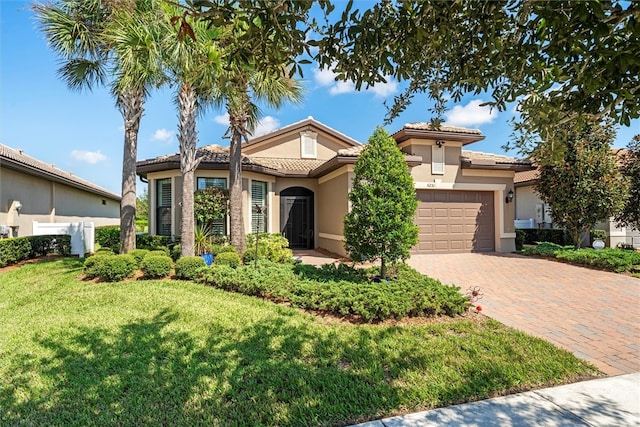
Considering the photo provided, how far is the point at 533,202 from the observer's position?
18141 mm

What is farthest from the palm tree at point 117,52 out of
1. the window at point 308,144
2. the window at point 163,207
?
the window at point 308,144

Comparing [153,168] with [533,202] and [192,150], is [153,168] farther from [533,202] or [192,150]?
[533,202]

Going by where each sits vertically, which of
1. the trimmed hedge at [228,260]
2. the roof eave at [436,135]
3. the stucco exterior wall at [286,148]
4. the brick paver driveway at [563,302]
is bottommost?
the brick paver driveway at [563,302]

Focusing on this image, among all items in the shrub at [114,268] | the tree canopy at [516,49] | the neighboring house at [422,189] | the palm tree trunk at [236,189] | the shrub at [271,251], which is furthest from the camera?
the neighboring house at [422,189]

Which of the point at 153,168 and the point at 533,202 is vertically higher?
the point at 153,168

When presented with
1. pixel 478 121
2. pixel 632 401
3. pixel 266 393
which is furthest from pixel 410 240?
pixel 266 393

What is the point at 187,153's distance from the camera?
9.15 m

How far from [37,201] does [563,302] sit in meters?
19.4

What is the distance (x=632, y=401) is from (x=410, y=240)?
3.85 m

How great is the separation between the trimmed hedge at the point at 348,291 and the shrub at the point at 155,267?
3.45 feet

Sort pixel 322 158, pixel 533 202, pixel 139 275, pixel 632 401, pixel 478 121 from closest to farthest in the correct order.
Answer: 1. pixel 632 401
2. pixel 478 121
3. pixel 139 275
4. pixel 322 158
5. pixel 533 202

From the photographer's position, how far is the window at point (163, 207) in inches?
497

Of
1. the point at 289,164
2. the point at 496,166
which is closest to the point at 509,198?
the point at 496,166

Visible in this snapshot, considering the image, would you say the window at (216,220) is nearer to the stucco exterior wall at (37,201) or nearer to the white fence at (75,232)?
the white fence at (75,232)
